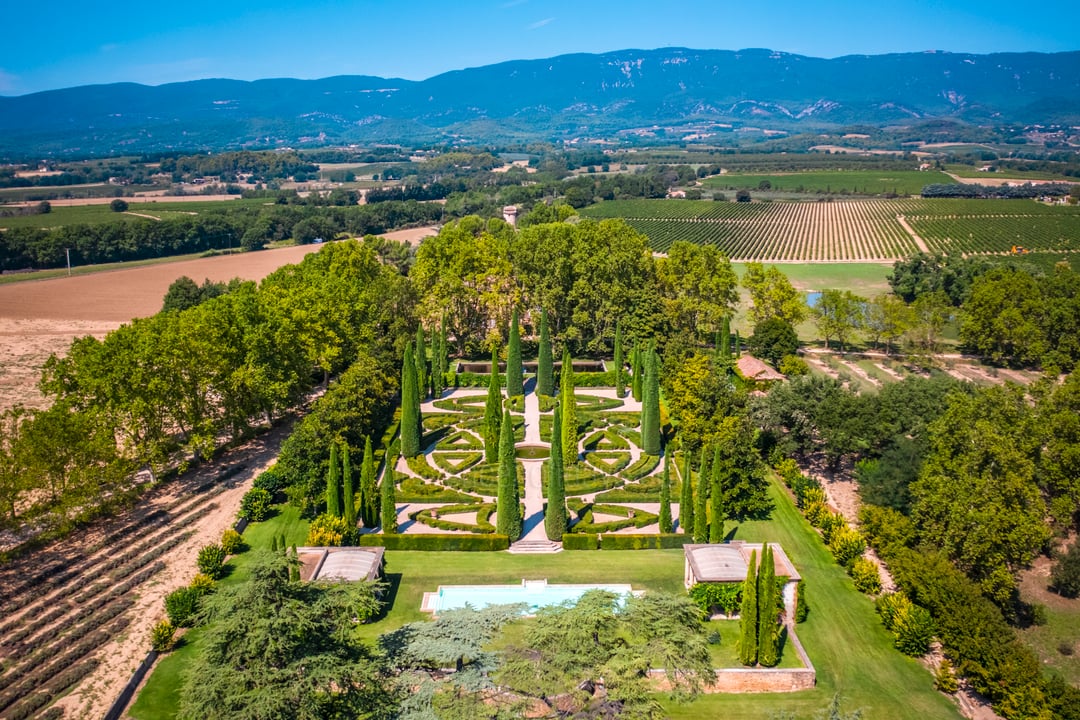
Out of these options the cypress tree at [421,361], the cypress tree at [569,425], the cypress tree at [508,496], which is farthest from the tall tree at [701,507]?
the cypress tree at [421,361]

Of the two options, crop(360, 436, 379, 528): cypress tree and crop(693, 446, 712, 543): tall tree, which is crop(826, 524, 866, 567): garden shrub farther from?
crop(360, 436, 379, 528): cypress tree

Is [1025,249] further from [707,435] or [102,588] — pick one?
[102,588]

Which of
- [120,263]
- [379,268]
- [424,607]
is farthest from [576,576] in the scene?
[120,263]

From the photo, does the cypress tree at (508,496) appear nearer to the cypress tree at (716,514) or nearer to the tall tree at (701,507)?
the tall tree at (701,507)

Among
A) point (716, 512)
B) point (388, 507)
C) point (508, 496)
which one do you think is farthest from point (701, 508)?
point (388, 507)

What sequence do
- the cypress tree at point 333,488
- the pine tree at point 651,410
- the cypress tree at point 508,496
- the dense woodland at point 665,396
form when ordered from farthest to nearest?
the pine tree at point 651,410, the cypress tree at point 508,496, the cypress tree at point 333,488, the dense woodland at point 665,396

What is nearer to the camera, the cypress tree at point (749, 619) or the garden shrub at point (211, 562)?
the cypress tree at point (749, 619)

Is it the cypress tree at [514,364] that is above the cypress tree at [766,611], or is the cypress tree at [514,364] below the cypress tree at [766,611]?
above
